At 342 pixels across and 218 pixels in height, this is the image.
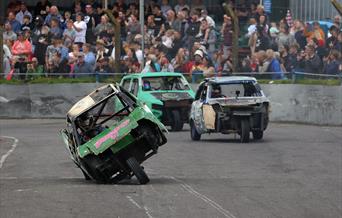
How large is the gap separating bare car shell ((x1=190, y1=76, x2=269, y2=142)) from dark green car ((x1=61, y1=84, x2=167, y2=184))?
277 inches

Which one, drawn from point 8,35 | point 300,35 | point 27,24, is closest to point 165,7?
point 27,24

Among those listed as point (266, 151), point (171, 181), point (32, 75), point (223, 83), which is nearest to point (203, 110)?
point (223, 83)

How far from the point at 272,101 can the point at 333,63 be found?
2.62 metres

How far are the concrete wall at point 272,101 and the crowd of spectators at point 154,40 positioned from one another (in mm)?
521

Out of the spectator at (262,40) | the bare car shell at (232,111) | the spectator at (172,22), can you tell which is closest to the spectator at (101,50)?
the spectator at (172,22)

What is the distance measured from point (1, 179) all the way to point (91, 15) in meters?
15.6

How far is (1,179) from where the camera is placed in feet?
50.4

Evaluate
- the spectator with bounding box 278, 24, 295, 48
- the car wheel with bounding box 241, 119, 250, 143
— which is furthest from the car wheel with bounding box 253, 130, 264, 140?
the spectator with bounding box 278, 24, 295, 48

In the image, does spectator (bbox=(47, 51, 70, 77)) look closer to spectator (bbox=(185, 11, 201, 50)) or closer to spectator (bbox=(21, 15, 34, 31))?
spectator (bbox=(21, 15, 34, 31))

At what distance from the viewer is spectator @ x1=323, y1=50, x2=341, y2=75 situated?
83.1 feet

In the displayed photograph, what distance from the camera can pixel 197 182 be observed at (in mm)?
14906

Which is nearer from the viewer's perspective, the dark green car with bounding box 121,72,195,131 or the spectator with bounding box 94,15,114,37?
the dark green car with bounding box 121,72,195,131

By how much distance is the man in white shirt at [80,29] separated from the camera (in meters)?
29.9

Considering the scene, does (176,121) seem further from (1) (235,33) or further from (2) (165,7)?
(2) (165,7)
